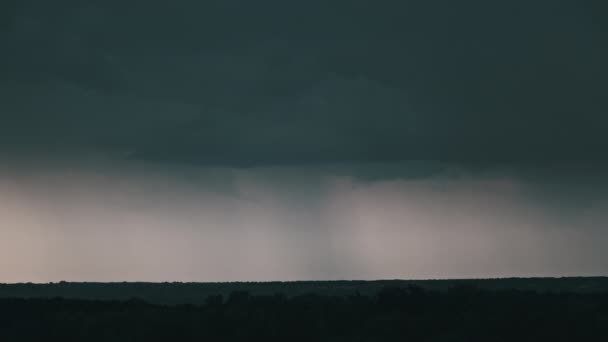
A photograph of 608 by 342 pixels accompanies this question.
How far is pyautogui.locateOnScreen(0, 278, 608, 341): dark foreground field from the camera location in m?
70.4

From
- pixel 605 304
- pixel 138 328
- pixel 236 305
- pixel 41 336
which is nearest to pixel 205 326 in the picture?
pixel 138 328

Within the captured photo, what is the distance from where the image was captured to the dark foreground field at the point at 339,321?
231ft

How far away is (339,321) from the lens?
76312 millimetres

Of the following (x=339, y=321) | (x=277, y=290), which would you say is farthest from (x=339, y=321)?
(x=277, y=290)

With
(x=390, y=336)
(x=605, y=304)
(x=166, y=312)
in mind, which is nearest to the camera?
(x=390, y=336)

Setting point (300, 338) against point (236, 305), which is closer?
point (300, 338)

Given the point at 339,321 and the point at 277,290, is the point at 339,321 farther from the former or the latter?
the point at 277,290

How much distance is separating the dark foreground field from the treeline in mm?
51

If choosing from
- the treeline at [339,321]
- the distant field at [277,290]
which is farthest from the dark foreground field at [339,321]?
the distant field at [277,290]

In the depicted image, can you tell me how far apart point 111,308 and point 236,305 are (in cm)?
859

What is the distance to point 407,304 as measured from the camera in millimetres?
85562

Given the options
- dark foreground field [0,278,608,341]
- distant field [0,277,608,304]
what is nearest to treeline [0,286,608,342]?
dark foreground field [0,278,608,341]

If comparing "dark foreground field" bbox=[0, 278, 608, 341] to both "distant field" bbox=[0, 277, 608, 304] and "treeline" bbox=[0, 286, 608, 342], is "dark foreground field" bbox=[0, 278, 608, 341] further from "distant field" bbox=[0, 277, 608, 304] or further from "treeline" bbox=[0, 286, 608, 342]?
"distant field" bbox=[0, 277, 608, 304]

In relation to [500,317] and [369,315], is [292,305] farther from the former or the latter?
[500,317]
